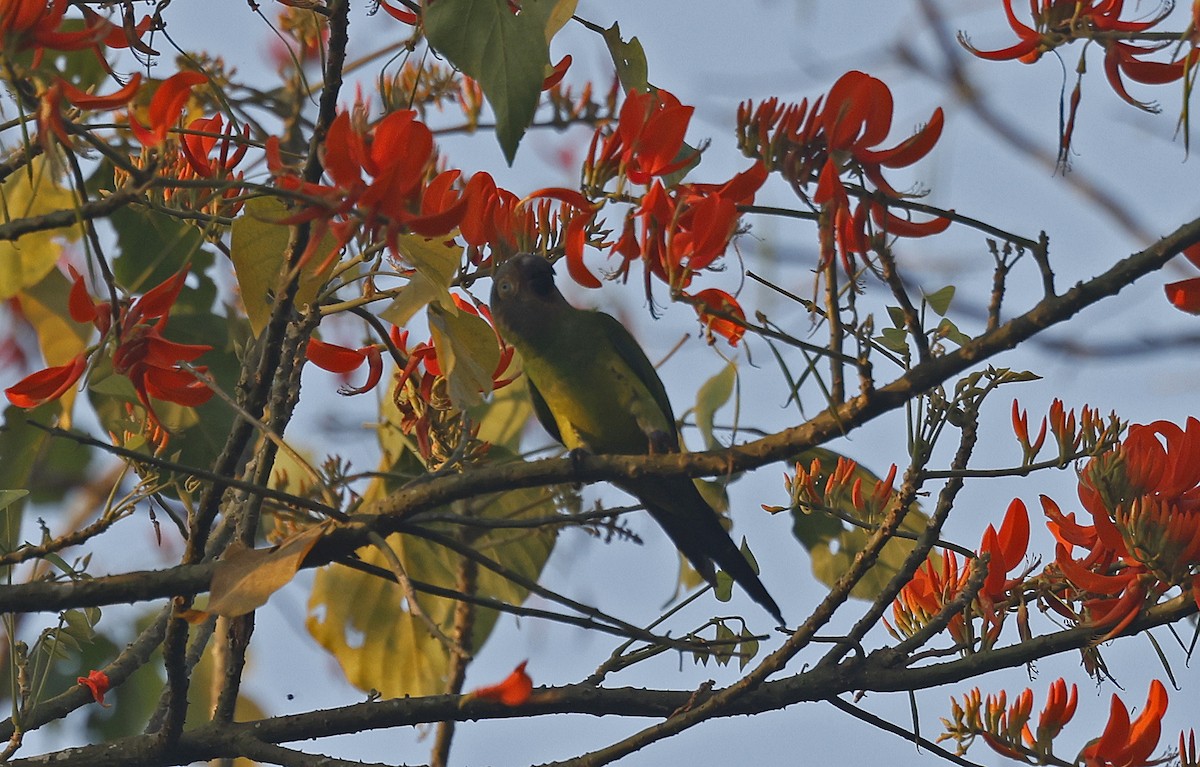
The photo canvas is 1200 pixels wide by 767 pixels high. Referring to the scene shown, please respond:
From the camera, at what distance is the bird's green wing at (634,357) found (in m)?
3.38

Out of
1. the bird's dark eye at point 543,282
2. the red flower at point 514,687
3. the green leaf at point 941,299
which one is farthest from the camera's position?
the bird's dark eye at point 543,282

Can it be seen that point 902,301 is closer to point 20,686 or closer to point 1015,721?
point 1015,721

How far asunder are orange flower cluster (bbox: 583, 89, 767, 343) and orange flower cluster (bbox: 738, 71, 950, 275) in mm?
69

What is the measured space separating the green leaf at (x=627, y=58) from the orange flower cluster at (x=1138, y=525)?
89cm

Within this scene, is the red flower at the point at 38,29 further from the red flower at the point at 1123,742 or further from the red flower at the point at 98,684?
the red flower at the point at 1123,742

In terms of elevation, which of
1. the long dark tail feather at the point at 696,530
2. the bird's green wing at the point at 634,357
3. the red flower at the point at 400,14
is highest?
the bird's green wing at the point at 634,357

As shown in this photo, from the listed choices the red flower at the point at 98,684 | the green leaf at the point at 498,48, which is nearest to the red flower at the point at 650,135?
the green leaf at the point at 498,48

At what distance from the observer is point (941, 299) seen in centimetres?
156

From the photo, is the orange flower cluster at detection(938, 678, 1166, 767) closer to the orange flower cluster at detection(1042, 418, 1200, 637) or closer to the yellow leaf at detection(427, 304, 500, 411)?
the orange flower cluster at detection(1042, 418, 1200, 637)

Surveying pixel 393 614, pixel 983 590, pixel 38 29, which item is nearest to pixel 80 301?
pixel 38 29

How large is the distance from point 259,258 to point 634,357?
1.77 m

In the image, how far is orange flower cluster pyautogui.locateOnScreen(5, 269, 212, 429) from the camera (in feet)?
5.34

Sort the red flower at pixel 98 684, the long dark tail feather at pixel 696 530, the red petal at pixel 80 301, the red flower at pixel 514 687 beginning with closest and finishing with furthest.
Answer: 1. the red flower at pixel 514 687
2. the red petal at pixel 80 301
3. the red flower at pixel 98 684
4. the long dark tail feather at pixel 696 530

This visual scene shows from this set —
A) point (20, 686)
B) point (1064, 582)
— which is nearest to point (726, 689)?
point (1064, 582)
